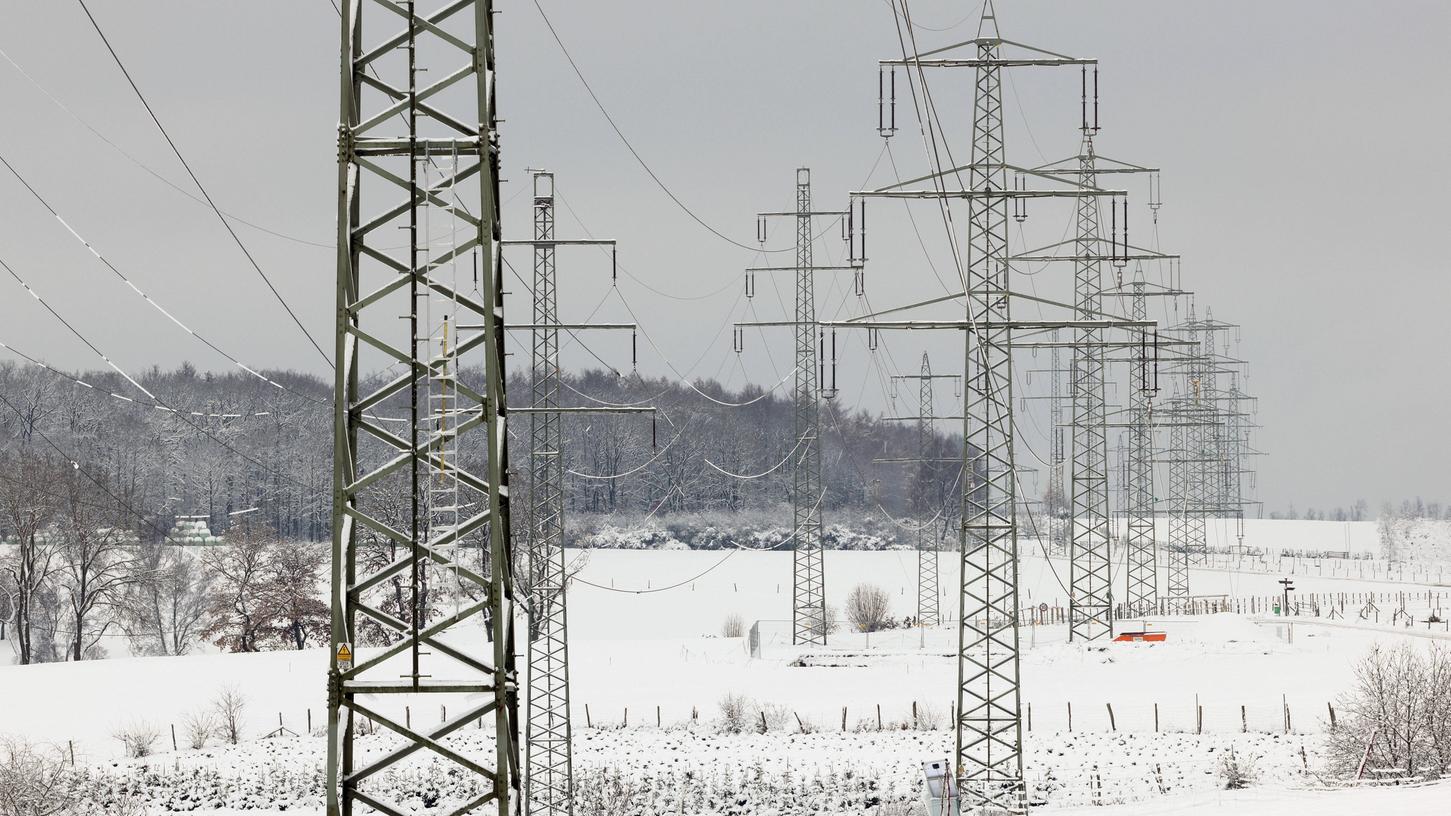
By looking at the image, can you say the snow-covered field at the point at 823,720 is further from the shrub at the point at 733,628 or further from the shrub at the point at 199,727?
the shrub at the point at 733,628

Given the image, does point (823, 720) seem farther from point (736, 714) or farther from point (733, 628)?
point (733, 628)

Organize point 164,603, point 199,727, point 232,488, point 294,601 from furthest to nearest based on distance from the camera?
point 232,488
point 164,603
point 294,601
point 199,727

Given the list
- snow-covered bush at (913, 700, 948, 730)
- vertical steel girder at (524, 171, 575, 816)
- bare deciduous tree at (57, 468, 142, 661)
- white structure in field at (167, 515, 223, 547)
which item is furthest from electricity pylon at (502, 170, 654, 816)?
white structure in field at (167, 515, 223, 547)

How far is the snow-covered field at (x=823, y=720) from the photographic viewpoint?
35478 mm

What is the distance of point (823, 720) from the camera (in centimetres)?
4697

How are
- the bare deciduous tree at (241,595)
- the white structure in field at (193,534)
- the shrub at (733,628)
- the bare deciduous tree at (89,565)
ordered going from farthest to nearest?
the white structure in field at (193,534) < the bare deciduous tree at (89,565) < the bare deciduous tree at (241,595) < the shrub at (733,628)

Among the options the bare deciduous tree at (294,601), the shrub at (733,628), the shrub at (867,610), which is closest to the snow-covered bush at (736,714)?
the shrub at (733,628)

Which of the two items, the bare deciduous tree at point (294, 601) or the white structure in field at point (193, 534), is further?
the white structure in field at point (193, 534)

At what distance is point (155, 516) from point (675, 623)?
65.1 m

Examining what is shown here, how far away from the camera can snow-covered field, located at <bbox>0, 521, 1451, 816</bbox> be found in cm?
3548

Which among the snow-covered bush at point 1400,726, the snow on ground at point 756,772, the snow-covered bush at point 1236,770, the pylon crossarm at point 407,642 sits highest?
the pylon crossarm at point 407,642

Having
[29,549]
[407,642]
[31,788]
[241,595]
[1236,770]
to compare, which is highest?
[407,642]

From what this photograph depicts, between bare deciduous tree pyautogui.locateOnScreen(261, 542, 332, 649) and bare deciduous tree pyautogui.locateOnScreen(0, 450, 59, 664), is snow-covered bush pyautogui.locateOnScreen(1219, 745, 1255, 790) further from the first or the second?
bare deciduous tree pyautogui.locateOnScreen(0, 450, 59, 664)

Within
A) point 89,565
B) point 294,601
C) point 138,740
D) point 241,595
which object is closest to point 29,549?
point 89,565
